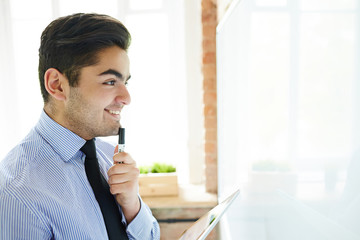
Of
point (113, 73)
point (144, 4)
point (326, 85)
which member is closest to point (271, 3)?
point (326, 85)

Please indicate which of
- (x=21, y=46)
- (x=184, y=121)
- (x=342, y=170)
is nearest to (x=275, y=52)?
(x=342, y=170)

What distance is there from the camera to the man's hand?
974 mm

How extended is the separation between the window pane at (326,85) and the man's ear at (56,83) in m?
0.71

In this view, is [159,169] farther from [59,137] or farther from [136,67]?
[59,137]

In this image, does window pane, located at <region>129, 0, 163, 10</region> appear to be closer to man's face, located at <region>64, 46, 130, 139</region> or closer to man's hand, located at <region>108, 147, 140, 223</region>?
man's face, located at <region>64, 46, 130, 139</region>

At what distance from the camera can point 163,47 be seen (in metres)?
2.87

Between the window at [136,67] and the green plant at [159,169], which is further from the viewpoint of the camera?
the window at [136,67]

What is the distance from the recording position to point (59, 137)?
2.99 feet

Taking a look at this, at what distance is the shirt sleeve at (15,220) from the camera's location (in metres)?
0.71

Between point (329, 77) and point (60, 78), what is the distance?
0.79m

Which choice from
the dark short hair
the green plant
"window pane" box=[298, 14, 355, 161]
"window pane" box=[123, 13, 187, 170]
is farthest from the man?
"window pane" box=[123, 13, 187, 170]

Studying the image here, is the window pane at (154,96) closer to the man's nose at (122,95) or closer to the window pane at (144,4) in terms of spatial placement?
the window pane at (144,4)

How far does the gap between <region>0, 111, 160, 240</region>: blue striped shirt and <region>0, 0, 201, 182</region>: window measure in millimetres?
1896

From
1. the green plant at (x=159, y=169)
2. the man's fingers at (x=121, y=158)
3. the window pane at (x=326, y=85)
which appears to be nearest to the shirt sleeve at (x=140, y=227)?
the man's fingers at (x=121, y=158)
